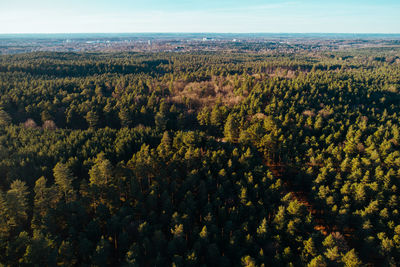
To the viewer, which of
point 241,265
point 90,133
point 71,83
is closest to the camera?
point 241,265

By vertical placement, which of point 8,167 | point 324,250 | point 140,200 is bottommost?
point 324,250

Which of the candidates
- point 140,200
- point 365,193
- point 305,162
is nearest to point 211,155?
point 140,200

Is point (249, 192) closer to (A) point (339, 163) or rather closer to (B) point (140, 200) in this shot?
(B) point (140, 200)

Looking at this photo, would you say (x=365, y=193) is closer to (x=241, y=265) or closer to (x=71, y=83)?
(x=241, y=265)

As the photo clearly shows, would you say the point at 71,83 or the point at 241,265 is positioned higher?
the point at 71,83

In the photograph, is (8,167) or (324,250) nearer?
(324,250)

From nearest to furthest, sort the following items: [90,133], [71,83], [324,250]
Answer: [324,250]
[90,133]
[71,83]
